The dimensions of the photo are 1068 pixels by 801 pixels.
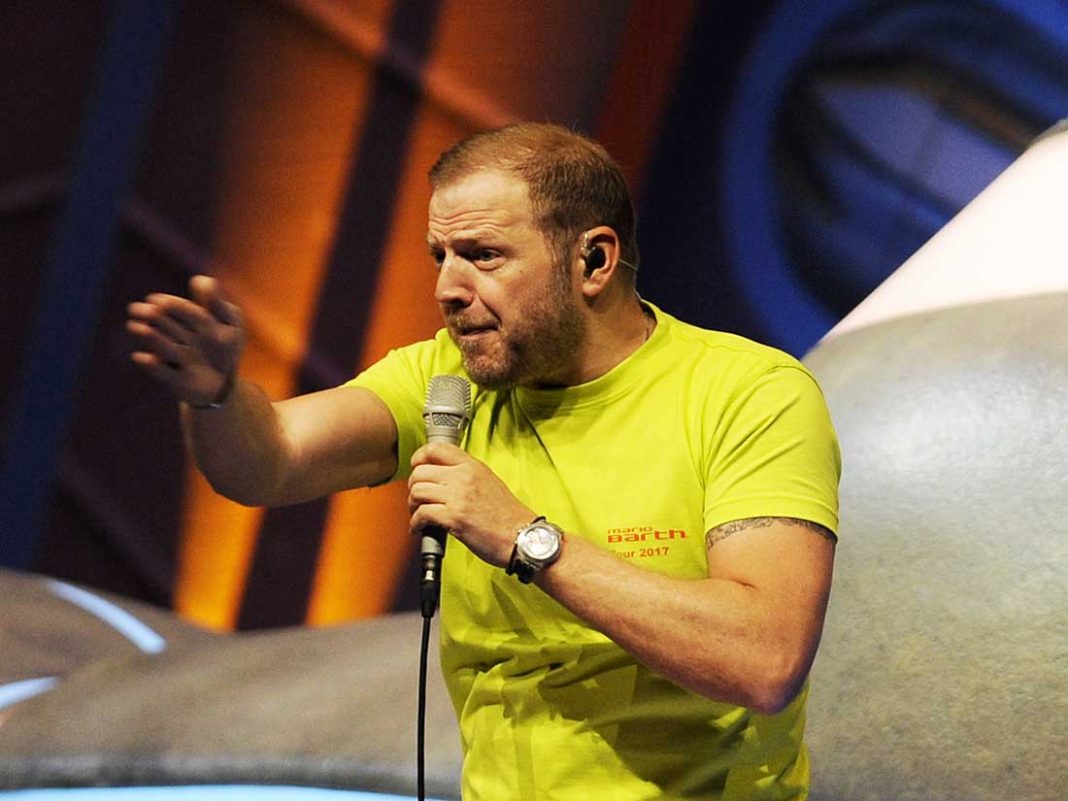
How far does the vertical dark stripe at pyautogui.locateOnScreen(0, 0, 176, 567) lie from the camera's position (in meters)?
4.75

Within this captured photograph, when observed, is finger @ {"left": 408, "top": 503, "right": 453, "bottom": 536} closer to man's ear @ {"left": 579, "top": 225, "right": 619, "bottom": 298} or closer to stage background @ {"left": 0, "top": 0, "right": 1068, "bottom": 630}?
man's ear @ {"left": 579, "top": 225, "right": 619, "bottom": 298}

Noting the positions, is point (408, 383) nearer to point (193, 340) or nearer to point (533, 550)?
point (193, 340)

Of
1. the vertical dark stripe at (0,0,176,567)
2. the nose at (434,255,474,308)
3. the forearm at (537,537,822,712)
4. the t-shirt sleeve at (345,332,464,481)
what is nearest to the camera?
the forearm at (537,537,822,712)

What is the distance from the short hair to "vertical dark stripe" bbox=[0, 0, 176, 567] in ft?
11.0

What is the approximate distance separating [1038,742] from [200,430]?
4.91 feet

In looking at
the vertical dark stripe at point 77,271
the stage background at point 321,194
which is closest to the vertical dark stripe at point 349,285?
the stage background at point 321,194

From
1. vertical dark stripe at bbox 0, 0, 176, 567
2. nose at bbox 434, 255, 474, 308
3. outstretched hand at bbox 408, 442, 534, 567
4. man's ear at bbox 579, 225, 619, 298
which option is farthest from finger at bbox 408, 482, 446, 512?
vertical dark stripe at bbox 0, 0, 176, 567

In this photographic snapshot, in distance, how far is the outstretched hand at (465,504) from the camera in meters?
1.45

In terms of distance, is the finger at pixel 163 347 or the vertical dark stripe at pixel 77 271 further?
the vertical dark stripe at pixel 77 271

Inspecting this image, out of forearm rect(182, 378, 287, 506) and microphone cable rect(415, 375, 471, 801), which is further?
forearm rect(182, 378, 287, 506)

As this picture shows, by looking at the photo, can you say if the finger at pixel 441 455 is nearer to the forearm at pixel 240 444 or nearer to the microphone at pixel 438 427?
the microphone at pixel 438 427

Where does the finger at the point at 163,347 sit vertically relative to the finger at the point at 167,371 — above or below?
above

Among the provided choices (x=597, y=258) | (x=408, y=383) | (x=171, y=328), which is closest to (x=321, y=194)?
(x=408, y=383)

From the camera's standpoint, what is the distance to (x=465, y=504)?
1.45 metres
